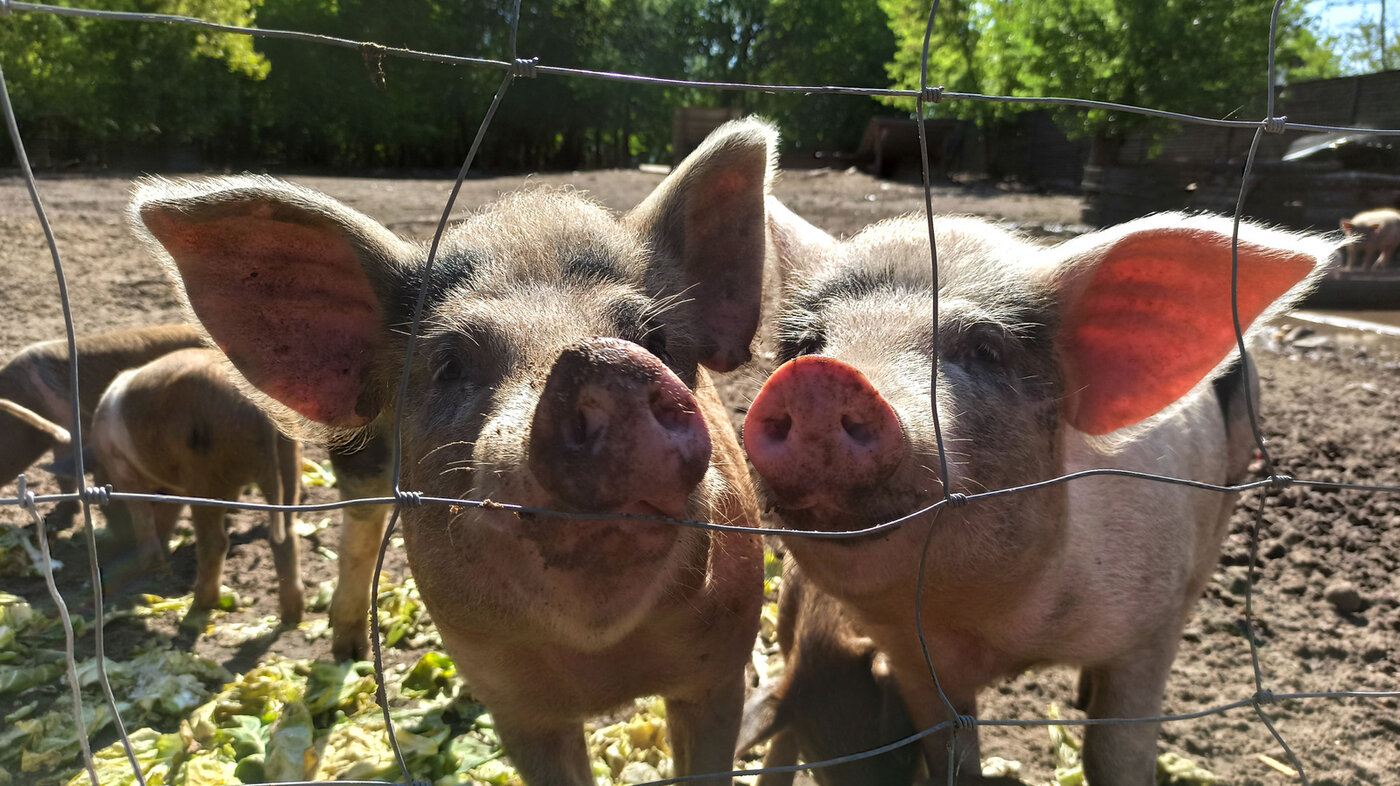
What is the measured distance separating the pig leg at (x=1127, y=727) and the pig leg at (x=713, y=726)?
3.12 feet

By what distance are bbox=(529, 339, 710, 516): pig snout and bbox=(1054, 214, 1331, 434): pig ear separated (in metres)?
1.31

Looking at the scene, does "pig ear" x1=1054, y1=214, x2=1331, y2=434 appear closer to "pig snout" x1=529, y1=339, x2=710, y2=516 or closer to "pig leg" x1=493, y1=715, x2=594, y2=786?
"pig snout" x1=529, y1=339, x2=710, y2=516

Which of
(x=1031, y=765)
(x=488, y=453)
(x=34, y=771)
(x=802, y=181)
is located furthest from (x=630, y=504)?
(x=802, y=181)

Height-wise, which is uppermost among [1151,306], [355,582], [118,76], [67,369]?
[118,76]

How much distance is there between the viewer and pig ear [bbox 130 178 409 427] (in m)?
1.94

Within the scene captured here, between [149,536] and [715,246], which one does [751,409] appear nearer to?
[715,246]

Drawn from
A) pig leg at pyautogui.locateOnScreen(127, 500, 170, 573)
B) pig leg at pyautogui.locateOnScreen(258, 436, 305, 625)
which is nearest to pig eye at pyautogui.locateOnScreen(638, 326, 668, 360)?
pig leg at pyautogui.locateOnScreen(258, 436, 305, 625)

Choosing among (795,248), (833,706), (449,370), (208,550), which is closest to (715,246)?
(795,248)

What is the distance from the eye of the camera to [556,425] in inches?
55.7

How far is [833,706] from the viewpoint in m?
2.68

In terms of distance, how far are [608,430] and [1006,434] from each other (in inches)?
42.6

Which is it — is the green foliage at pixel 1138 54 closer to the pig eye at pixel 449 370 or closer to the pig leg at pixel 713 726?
the pig leg at pixel 713 726

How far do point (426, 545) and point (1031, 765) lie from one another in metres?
2.11

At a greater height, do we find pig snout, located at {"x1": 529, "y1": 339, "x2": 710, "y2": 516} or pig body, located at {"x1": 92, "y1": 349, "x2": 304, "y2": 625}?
pig snout, located at {"x1": 529, "y1": 339, "x2": 710, "y2": 516}
